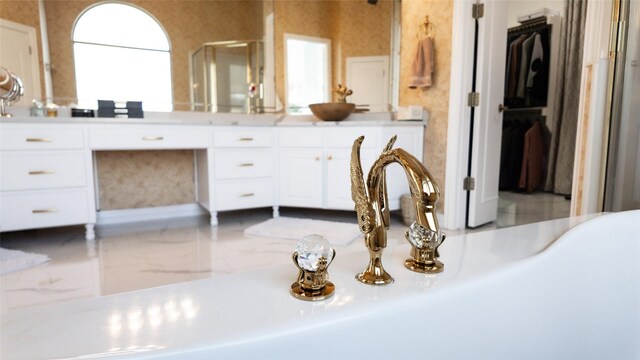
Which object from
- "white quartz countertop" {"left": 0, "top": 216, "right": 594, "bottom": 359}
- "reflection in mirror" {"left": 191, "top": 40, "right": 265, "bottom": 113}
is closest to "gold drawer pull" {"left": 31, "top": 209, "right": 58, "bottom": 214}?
"reflection in mirror" {"left": 191, "top": 40, "right": 265, "bottom": 113}

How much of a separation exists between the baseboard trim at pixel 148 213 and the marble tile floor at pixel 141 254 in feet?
0.45

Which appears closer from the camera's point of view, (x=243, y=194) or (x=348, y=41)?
(x=243, y=194)

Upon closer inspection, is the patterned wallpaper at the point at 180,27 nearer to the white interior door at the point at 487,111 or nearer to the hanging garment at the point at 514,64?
the white interior door at the point at 487,111

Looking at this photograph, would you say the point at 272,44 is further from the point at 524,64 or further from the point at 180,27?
the point at 524,64

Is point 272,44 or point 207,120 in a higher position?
point 272,44

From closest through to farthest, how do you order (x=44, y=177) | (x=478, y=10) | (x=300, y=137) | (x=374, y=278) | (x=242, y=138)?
1. (x=374, y=278)
2. (x=44, y=177)
3. (x=478, y=10)
4. (x=242, y=138)
5. (x=300, y=137)

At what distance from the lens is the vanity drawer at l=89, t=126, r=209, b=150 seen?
8.55 feet

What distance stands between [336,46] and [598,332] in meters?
3.36

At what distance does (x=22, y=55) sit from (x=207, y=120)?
55.1 inches

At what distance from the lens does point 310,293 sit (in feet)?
1.86

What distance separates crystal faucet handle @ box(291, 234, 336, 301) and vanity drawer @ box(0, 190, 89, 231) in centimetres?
254

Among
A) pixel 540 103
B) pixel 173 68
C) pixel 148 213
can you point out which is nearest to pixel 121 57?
pixel 173 68

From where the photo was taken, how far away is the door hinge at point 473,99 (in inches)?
110

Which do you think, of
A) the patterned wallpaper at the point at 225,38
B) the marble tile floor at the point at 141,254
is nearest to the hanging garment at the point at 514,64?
the marble tile floor at the point at 141,254
